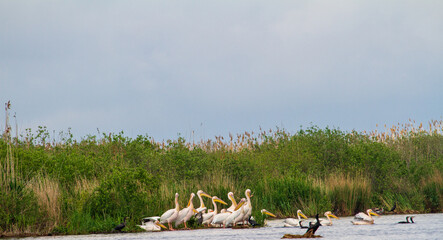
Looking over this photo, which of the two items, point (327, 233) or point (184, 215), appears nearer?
point (327, 233)

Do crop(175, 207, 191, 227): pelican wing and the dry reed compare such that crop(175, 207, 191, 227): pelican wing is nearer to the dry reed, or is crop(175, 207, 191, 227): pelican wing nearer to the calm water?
the calm water

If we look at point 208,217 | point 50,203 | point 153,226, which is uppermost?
point 50,203

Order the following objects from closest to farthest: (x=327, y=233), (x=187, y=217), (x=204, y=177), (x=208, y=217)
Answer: (x=327, y=233) → (x=187, y=217) → (x=208, y=217) → (x=204, y=177)

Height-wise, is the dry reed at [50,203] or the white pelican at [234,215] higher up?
the dry reed at [50,203]

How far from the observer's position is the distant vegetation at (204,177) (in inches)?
661

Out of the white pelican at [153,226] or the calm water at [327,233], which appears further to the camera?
the white pelican at [153,226]

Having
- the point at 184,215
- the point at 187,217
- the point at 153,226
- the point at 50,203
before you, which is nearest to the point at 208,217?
the point at 187,217

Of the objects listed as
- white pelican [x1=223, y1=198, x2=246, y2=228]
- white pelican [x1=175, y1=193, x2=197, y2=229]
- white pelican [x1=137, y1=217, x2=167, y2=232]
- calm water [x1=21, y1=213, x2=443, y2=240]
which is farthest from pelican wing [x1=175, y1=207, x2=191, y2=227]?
white pelican [x1=223, y1=198, x2=246, y2=228]

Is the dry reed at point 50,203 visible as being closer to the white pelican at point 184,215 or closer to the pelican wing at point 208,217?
the white pelican at point 184,215

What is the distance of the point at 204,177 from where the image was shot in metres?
24.9

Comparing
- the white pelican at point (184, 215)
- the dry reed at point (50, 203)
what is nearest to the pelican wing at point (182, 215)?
the white pelican at point (184, 215)

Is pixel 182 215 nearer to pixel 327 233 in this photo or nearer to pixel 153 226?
pixel 153 226

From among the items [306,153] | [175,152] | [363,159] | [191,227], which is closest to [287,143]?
[306,153]

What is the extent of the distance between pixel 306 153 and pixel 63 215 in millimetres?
13572
